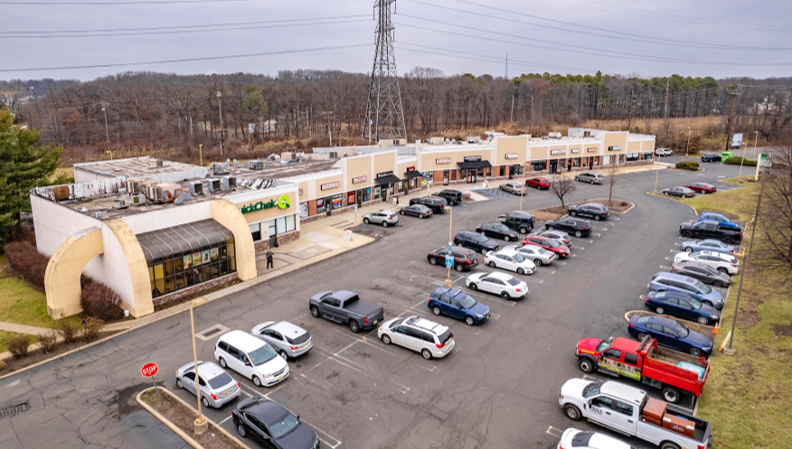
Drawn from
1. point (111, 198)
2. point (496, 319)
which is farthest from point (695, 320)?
point (111, 198)

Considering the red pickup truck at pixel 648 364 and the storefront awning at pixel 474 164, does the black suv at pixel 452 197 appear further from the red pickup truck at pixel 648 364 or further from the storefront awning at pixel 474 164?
the red pickup truck at pixel 648 364

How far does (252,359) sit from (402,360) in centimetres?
644

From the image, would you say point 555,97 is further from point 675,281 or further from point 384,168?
point 675,281

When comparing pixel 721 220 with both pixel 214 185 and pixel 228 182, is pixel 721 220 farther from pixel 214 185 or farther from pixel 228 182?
pixel 214 185

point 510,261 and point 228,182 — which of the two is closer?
point 510,261

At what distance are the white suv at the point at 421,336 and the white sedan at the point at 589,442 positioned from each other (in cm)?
685

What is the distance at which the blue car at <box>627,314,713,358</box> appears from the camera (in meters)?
19.8

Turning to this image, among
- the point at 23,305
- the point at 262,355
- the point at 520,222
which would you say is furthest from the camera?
the point at 520,222

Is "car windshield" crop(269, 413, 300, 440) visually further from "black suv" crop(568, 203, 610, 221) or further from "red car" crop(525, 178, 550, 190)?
"red car" crop(525, 178, 550, 190)

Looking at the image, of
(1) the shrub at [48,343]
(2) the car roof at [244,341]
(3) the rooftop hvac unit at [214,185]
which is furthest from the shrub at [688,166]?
(1) the shrub at [48,343]

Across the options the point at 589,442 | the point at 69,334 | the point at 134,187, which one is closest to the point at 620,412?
the point at 589,442

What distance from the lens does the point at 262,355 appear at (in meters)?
19.1

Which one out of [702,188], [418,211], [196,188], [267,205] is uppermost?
[196,188]

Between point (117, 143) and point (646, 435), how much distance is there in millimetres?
99133
